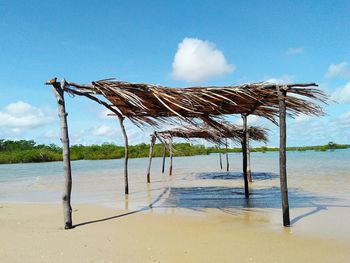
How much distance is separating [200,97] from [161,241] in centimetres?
239

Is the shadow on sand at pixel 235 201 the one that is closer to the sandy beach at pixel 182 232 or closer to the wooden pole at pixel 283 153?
the sandy beach at pixel 182 232

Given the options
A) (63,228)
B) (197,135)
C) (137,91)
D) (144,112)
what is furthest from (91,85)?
(197,135)

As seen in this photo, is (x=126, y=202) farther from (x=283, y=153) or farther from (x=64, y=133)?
(x=283, y=153)

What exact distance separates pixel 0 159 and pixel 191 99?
4682cm

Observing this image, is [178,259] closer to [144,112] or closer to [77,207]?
[144,112]

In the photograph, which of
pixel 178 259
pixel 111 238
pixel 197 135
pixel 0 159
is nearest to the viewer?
pixel 178 259

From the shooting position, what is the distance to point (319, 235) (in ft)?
17.6

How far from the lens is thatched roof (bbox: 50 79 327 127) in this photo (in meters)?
5.91

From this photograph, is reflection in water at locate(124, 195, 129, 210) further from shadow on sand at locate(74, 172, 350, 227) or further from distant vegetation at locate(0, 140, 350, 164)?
distant vegetation at locate(0, 140, 350, 164)

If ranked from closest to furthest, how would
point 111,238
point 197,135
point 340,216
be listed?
point 111,238 < point 340,216 < point 197,135

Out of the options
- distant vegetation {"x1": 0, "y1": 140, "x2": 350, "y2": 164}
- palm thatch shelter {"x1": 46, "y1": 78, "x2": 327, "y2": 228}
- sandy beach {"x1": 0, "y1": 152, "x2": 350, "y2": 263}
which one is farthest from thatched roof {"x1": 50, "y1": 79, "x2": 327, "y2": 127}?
distant vegetation {"x1": 0, "y1": 140, "x2": 350, "y2": 164}

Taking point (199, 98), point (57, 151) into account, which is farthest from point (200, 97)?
point (57, 151)

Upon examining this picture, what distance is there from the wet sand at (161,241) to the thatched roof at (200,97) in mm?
1987

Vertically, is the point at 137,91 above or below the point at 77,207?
above
